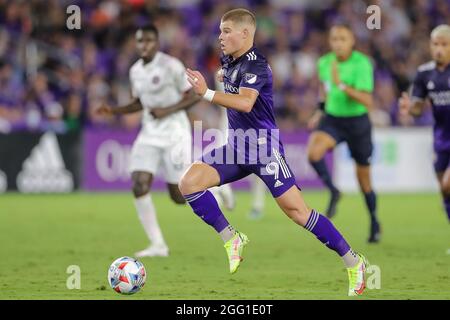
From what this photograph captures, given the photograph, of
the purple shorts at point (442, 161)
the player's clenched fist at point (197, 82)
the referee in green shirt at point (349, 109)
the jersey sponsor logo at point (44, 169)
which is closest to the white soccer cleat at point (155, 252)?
the referee in green shirt at point (349, 109)

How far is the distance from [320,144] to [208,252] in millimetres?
2251

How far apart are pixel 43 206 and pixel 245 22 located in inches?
392

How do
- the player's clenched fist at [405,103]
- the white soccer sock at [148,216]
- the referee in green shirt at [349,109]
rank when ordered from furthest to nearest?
the referee in green shirt at [349,109] < the white soccer sock at [148,216] < the player's clenched fist at [405,103]

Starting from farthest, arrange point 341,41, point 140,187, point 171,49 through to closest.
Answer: point 171,49, point 341,41, point 140,187

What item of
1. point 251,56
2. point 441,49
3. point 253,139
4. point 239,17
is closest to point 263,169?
point 253,139

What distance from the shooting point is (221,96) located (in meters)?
8.07

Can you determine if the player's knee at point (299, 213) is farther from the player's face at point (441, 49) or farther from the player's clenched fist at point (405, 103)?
the player's face at point (441, 49)

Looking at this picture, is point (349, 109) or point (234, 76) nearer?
point (234, 76)

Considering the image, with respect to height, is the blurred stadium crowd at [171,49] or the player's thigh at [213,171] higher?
the blurred stadium crowd at [171,49]

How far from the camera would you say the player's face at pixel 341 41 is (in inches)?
490

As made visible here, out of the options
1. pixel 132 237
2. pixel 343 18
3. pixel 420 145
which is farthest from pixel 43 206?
pixel 343 18

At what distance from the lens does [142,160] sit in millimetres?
11195

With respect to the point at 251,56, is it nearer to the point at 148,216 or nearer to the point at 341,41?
the point at 148,216
